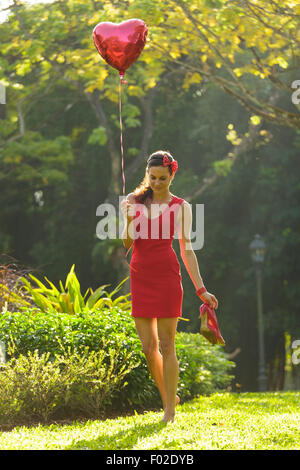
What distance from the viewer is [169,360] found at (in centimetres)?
548

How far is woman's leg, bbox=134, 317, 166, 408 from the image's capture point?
553 centimetres

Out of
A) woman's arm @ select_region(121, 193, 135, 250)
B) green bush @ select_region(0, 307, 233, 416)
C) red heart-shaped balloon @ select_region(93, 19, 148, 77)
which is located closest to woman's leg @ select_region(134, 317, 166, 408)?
woman's arm @ select_region(121, 193, 135, 250)

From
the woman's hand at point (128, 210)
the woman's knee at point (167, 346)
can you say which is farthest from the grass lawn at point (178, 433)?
the woman's hand at point (128, 210)

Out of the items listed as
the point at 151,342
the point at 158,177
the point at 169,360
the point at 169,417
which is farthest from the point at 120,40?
the point at 169,417

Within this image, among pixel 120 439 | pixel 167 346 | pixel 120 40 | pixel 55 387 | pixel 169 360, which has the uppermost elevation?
pixel 120 40

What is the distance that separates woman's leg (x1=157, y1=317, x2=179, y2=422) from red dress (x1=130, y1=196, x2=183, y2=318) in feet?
0.28

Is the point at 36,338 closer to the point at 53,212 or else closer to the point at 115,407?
the point at 115,407

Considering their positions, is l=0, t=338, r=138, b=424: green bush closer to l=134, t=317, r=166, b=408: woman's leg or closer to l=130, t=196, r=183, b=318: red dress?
l=134, t=317, r=166, b=408: woman's leg

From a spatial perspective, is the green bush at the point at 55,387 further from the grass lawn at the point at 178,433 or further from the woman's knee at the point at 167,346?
the woman's knee at the point at 167,346

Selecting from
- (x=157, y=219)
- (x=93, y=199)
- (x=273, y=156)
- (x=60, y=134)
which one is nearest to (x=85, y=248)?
(x=93, y=199)

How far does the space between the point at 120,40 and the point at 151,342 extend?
3.28m

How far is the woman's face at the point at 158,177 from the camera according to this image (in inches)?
216

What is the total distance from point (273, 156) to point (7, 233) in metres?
9.11

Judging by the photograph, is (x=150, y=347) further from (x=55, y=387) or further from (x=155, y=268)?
(x=55, y=387)
